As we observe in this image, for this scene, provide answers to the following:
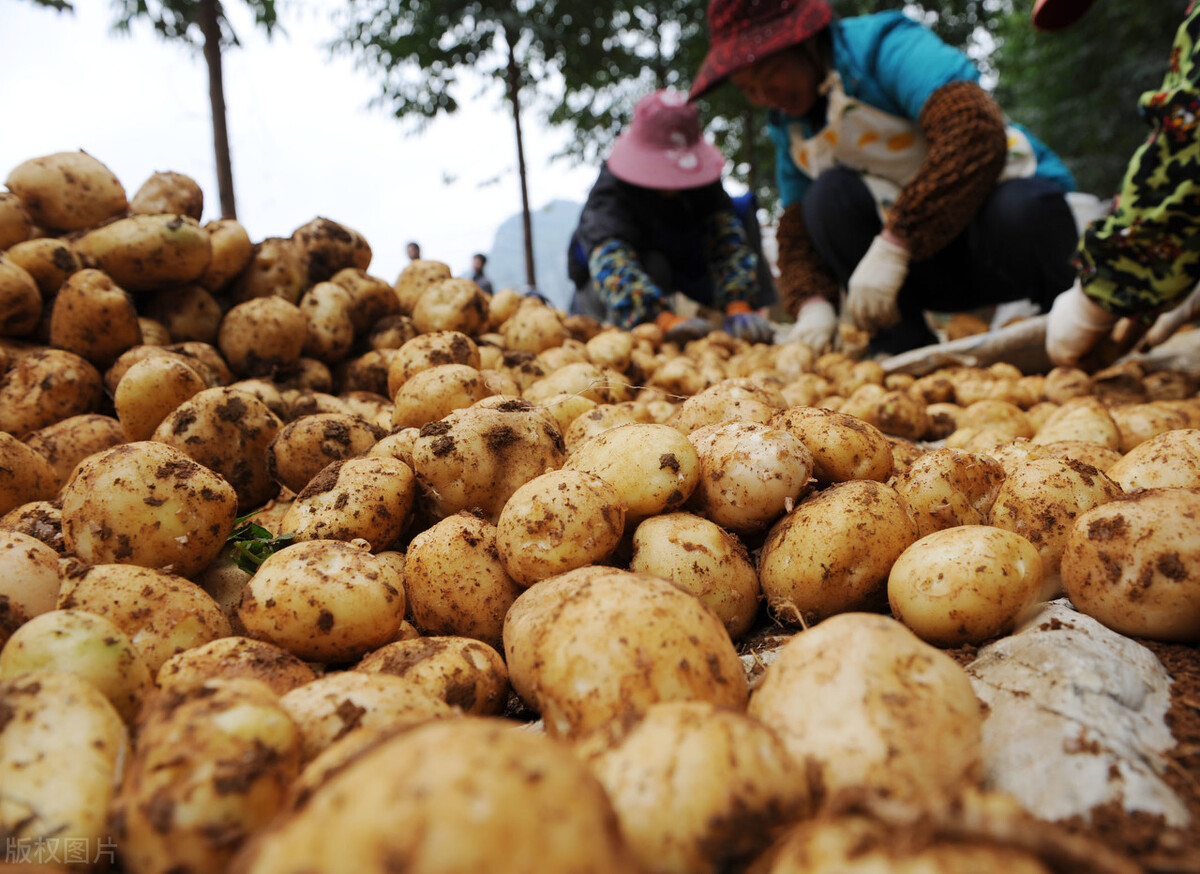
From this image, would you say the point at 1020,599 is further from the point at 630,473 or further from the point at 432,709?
the point at 432,709

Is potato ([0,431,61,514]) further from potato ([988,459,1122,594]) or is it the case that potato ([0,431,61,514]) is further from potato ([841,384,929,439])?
potato ([841,384,929,439])

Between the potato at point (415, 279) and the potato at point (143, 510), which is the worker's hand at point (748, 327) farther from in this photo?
the potato at point (143, 510)

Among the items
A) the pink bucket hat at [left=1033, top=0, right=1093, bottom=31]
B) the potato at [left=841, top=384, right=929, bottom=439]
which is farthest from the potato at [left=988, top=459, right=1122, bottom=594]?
the pink bucket hat at [left=1033, top=0, right=1093, bottom=31]

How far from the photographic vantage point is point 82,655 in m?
1.15

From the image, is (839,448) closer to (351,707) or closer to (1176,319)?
(351,707)

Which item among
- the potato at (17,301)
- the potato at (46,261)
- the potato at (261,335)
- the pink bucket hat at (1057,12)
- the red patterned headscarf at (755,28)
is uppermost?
the red patterned headscarf at (755,28)

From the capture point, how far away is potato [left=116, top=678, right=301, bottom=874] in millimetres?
824

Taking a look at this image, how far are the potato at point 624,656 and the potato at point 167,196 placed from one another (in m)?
2.74

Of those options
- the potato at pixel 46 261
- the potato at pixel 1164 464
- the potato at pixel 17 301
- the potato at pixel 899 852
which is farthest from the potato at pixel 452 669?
the potato at pixel 46 261

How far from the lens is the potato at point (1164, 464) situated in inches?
66.3

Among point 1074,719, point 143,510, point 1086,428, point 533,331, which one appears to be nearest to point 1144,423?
point 1086,428

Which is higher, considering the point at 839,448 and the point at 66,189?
the point at 66,189

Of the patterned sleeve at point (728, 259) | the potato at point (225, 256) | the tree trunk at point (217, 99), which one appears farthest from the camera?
the patterned sleeve at point (728, 259)

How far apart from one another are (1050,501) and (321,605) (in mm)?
1597
